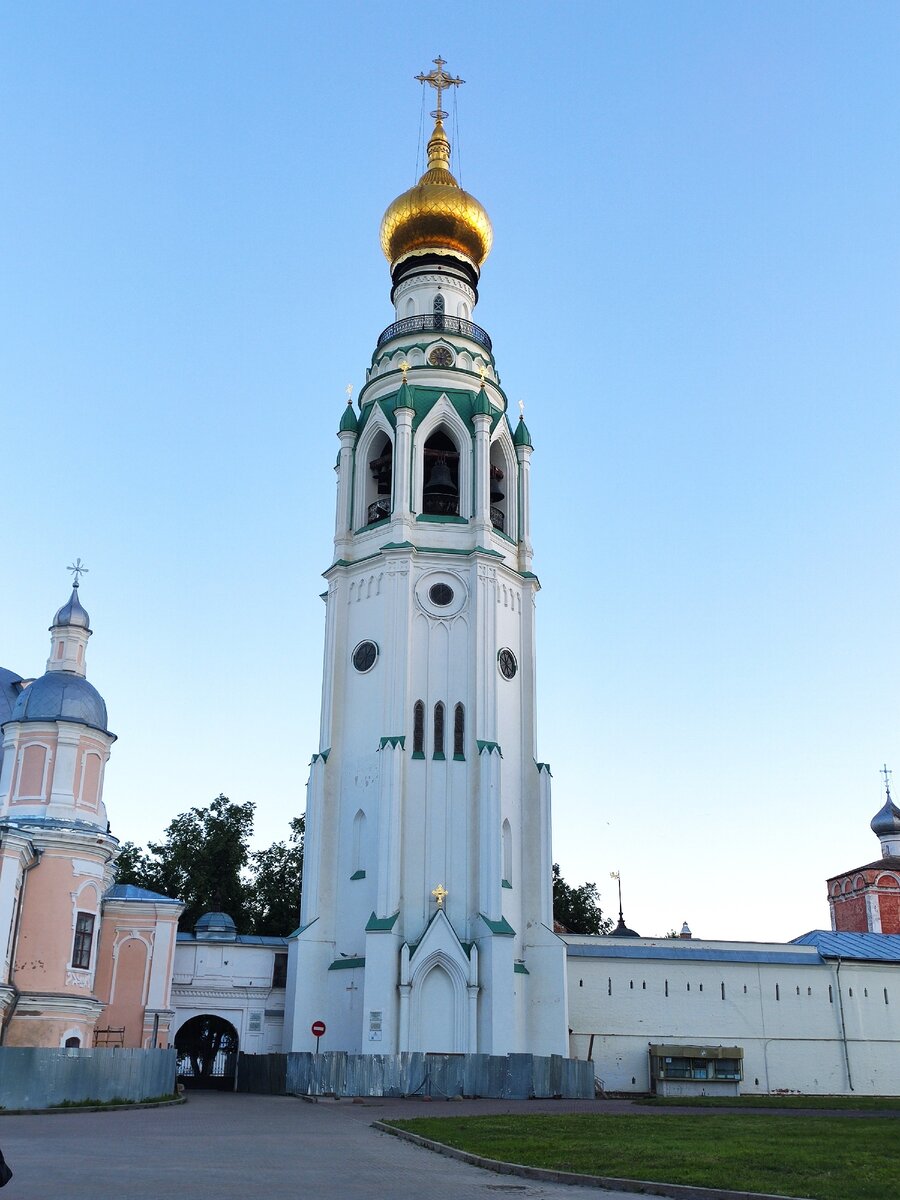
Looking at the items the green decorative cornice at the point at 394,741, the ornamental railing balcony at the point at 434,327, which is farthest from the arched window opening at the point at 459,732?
the ornamental railing balcony at the point at 434,327

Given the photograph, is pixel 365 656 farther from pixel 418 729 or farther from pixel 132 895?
pixel 132 895

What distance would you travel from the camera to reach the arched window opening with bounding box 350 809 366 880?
38438 millimetres

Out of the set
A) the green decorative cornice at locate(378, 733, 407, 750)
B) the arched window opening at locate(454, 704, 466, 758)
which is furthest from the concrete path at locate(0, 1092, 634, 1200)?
the arched window opening at locate(454, 704, 466, 758)

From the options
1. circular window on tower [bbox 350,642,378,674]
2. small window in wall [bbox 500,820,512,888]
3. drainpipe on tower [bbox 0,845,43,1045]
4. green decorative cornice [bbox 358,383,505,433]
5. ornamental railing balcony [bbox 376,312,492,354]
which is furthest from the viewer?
ornamental railing balcony [bbox 376,312,492,354]

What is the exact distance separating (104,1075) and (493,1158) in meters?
13.8

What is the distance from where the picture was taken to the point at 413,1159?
16.0 m

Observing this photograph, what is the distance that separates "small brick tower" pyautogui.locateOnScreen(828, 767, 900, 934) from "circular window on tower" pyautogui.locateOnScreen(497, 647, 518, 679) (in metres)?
35.3

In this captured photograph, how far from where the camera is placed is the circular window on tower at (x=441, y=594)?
4119 centimetres

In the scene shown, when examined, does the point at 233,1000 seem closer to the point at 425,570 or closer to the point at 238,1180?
the point at 425,570

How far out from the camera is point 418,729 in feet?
130

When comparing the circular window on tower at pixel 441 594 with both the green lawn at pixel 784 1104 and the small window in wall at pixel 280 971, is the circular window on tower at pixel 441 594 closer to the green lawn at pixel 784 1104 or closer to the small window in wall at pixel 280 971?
the small window in wall at pixel 280 971

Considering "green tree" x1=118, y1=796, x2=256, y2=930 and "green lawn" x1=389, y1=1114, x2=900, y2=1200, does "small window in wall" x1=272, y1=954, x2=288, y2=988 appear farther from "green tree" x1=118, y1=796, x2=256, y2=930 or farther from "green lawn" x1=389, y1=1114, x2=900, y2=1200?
"green lawn" x1=389, y1=1114, x2=900, y2=1200

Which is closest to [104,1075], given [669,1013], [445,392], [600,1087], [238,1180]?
[238,1180]

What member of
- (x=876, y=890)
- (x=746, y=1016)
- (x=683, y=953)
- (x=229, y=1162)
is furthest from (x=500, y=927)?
(x=876, y=890)
